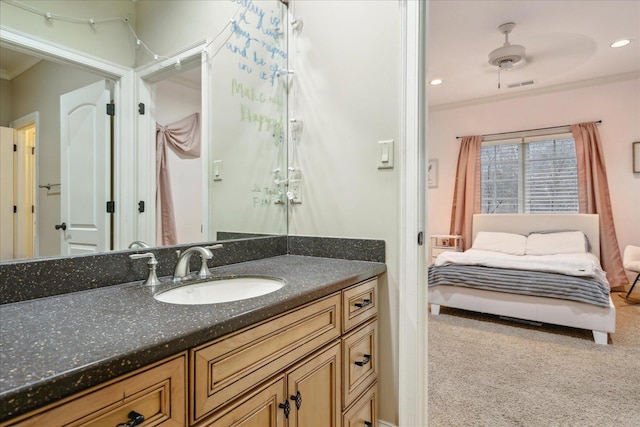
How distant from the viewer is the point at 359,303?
1325mm

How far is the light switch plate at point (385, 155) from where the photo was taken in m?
1.49

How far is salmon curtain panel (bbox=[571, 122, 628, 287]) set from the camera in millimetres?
4219

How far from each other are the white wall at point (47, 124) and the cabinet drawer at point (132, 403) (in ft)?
2.08

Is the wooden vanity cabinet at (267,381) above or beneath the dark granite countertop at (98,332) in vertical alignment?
beneath

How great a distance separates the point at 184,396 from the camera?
68 centimetres

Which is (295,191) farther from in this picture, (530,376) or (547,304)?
(547,304)

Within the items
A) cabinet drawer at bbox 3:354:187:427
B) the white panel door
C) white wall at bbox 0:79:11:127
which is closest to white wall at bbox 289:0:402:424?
the white panel door

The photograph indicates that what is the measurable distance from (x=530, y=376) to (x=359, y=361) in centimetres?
153

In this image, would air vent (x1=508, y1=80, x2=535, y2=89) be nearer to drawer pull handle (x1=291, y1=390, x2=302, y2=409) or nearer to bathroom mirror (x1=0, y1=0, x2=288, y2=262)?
bathroom mirror (x1=0, y1=0, x2=288, y2=262)

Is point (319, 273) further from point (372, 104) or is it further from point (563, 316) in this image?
point (563, 316)

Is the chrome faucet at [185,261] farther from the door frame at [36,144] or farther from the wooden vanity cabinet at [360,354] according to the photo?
the wooden vanity cabinet at [360,354]

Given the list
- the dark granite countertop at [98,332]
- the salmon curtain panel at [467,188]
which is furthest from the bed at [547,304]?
the dark granite countertop at [98,332]

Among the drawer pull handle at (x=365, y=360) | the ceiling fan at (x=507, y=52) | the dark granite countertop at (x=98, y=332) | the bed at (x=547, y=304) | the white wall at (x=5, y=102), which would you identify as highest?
the ceiling fan at (x=507, y=52)

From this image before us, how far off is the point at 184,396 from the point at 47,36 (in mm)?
1128
